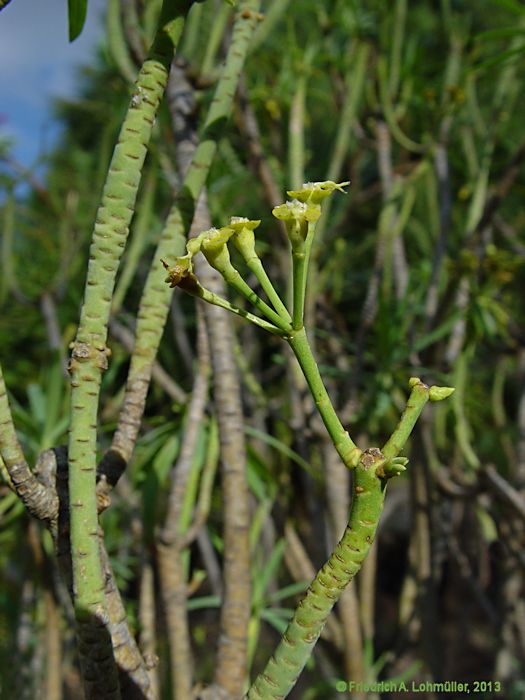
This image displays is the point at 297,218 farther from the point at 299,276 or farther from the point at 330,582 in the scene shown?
the point at 330,582

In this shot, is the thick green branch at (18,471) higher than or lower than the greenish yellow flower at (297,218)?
lower

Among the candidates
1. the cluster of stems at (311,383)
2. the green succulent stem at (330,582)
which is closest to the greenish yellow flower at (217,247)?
the cluster of stems at (311,383)

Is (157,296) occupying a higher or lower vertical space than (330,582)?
higher

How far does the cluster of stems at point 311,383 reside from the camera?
28 cm

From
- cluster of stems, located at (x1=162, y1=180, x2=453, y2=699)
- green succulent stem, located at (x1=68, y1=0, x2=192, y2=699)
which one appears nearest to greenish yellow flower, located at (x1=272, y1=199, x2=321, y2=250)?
cluster of stems, located at (x1=162, y1=180, x2=453, y2=699)

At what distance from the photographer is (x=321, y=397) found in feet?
0.97

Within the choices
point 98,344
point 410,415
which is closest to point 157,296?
point 98,344

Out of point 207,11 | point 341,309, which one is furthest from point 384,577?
point 207,11

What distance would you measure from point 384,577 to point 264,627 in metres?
1.61

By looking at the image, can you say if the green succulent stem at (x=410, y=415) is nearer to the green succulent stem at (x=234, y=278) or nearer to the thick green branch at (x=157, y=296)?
the green succulent stem at (x=234, y=278)

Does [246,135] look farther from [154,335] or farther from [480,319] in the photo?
[154,335]

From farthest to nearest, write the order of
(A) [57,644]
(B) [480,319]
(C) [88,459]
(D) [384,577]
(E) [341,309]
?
(D) [384,577], (E) [341,309], (B) [480,319], (A) [57,644], (C) [88,459]

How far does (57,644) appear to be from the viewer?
100 centimetres

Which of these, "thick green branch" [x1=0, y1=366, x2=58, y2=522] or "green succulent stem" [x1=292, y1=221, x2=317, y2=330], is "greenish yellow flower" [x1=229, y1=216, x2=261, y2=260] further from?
"thick green branch" [x1=0, y1=366, x2=58, y2=522]
